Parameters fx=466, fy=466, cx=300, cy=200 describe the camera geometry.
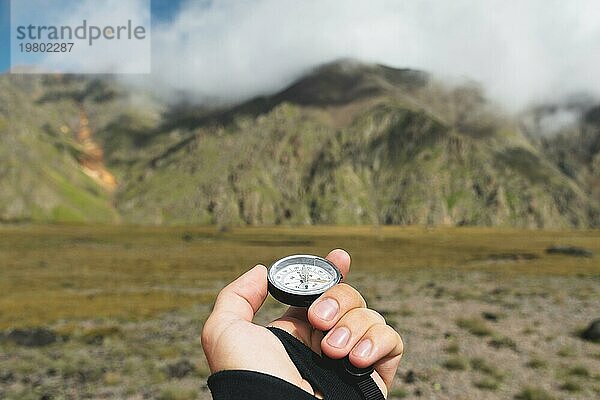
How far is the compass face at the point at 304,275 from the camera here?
4008mm

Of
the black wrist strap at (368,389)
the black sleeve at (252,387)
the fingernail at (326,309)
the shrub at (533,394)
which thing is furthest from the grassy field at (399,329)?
the black sleeve at (252,387)

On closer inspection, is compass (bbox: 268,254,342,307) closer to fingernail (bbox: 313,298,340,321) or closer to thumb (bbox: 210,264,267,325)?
thumb (bbox: 210,264,267,325)

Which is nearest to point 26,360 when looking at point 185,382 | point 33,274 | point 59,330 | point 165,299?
point 59,330

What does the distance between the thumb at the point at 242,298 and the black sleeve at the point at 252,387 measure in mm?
619

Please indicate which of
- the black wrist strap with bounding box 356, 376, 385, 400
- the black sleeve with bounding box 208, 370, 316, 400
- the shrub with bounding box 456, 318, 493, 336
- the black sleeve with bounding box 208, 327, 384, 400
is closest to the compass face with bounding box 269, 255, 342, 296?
the black sleeve with bounding box 208, 327, 384, 400

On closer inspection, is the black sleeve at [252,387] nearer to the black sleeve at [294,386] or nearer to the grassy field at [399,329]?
the black sleeve at [294,386]

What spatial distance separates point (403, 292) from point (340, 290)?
107 ft

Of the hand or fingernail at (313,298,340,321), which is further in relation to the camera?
fingernail at (313,298,340,321)

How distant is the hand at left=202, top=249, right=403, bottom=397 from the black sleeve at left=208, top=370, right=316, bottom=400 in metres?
0.24

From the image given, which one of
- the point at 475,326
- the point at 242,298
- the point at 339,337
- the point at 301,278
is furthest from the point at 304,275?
the point at 475,326

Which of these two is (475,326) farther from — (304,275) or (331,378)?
(331,378)

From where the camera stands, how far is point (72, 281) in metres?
48.8

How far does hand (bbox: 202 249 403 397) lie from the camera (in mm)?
3285

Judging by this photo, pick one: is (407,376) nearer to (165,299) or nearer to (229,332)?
(229,332)
